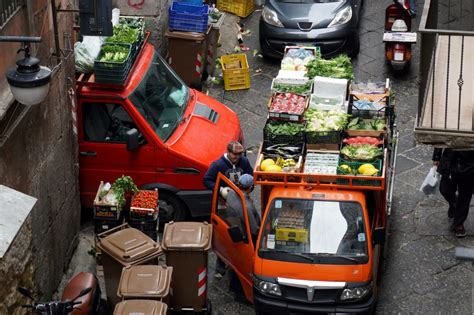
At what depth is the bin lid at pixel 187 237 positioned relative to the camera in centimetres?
1042

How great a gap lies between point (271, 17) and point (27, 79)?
9.25 m

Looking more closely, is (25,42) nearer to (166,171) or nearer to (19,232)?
(19,232)

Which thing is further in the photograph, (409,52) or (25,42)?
(409,52)

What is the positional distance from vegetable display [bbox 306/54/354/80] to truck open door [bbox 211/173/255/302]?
2566 millimetres

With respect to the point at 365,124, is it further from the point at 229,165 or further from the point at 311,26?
the point at 311,26

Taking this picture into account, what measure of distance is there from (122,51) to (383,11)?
895 cm

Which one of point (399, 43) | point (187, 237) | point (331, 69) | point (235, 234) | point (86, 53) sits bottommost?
point (187, 237)

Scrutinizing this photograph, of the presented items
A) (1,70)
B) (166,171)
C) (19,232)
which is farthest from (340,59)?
(19,232)

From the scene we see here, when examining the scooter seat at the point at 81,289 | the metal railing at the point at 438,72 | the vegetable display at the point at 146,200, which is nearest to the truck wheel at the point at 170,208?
the vegetable display at the point at 146,200

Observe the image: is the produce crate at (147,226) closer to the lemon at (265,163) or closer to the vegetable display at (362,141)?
Result: the lemon at (265,163)

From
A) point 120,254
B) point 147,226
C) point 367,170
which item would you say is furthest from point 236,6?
point 120,254

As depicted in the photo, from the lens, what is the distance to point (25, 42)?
8.55 m

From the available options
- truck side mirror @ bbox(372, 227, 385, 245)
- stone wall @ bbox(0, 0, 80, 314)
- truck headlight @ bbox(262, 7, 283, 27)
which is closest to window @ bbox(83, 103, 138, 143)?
stone wall @ bbox(0, 0, 80, 314)

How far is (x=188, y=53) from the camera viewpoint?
1588 cm
